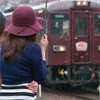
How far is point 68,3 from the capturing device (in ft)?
23.5

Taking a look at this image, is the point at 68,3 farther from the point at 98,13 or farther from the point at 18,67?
the point at 18,67

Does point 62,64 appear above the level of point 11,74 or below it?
below

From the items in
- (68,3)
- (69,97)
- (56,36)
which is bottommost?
(69,97)

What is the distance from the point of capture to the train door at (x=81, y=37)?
7.10 metres

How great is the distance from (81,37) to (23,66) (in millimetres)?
5479

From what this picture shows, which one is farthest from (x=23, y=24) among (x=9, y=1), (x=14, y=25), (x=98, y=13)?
(x=9, y=1)

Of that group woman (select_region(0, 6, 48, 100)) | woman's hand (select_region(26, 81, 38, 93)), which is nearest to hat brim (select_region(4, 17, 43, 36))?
woman (select_region(0, 6, 48, 100))

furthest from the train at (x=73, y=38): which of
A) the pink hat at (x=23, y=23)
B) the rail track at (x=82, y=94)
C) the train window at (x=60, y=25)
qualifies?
the pink hat at (x=23, y=23)

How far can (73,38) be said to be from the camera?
23.5ft

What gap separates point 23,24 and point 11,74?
429mm

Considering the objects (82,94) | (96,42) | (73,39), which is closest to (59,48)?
(73,39)

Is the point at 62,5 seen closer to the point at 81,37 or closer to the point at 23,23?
the point at 81,37

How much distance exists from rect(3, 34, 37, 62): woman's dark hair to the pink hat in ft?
0.16

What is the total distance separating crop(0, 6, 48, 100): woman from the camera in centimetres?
180
